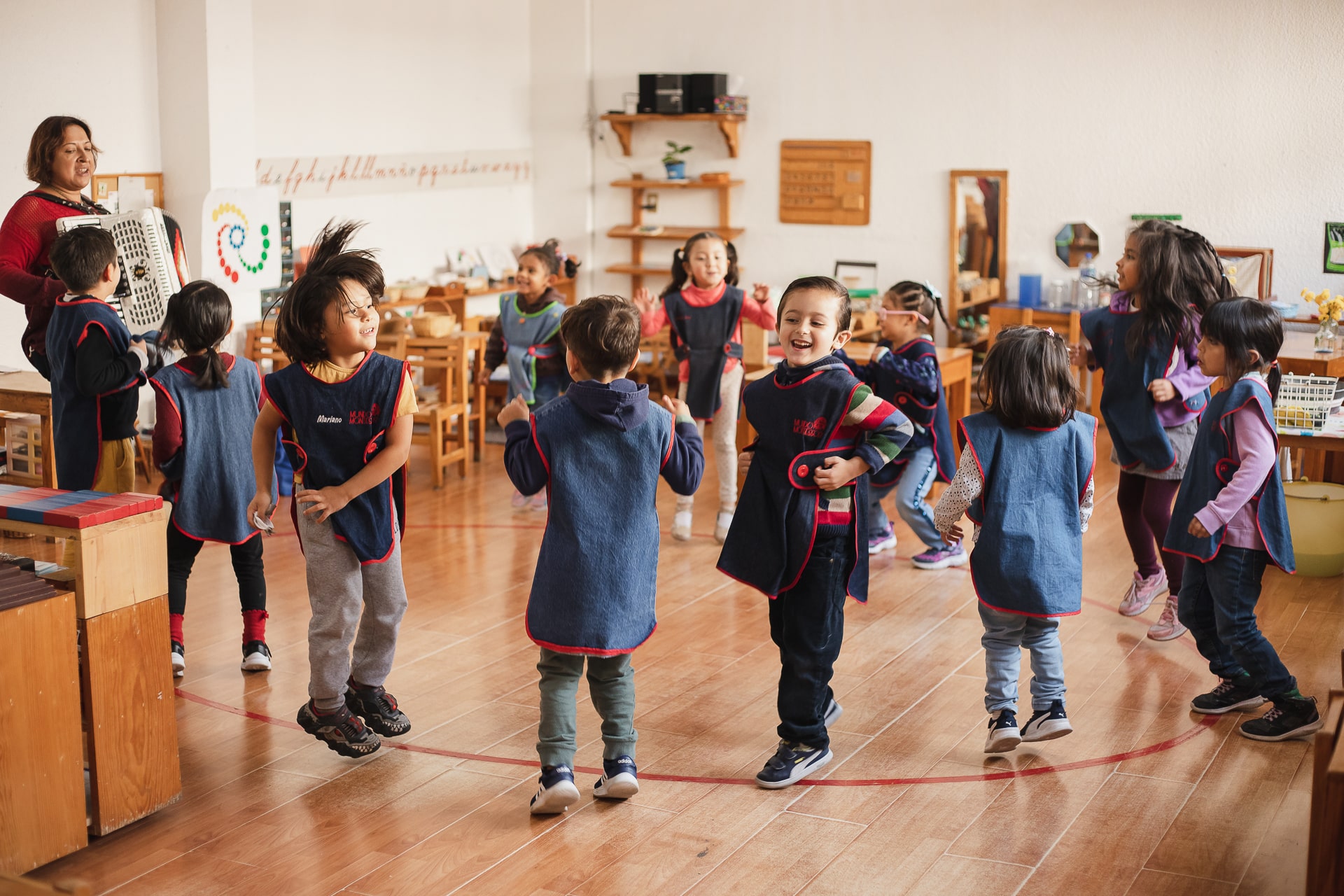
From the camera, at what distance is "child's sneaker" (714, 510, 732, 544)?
5312mm

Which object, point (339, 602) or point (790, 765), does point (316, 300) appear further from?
point (790, 765)

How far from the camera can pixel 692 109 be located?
8.48 meters

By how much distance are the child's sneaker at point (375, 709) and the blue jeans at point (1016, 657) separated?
1441 mm

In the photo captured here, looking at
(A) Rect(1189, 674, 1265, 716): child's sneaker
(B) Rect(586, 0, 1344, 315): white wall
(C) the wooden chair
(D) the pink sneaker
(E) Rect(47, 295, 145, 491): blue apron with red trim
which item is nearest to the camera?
(A) Rect(1189, 674, 1265, 716): child's sneaker

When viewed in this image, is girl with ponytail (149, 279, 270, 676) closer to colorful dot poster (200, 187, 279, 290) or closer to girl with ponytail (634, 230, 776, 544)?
girl with ponytail (634, 230, 776, 544)

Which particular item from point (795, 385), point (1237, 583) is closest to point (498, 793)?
point (795, 385)

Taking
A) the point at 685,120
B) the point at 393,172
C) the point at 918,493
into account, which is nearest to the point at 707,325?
the point at 918,493

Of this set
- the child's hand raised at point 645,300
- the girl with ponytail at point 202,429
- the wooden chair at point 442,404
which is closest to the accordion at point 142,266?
the girl with ponytail at point 202,429

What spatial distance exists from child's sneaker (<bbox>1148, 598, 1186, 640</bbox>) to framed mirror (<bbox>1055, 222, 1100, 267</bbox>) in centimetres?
398

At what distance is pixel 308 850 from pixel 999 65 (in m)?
6.46

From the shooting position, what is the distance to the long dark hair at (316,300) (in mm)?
2977

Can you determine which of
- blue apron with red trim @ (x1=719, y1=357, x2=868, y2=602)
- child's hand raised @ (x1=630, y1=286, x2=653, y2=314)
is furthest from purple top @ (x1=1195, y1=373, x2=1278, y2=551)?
child's hand raised @ (x1=630, y1=286, x2=653, y2=314)

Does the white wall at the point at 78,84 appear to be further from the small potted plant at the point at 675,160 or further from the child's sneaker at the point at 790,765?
the child's sneaker at the point at 790,765

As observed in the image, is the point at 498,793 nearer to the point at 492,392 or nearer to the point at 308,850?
the point at 308,850
